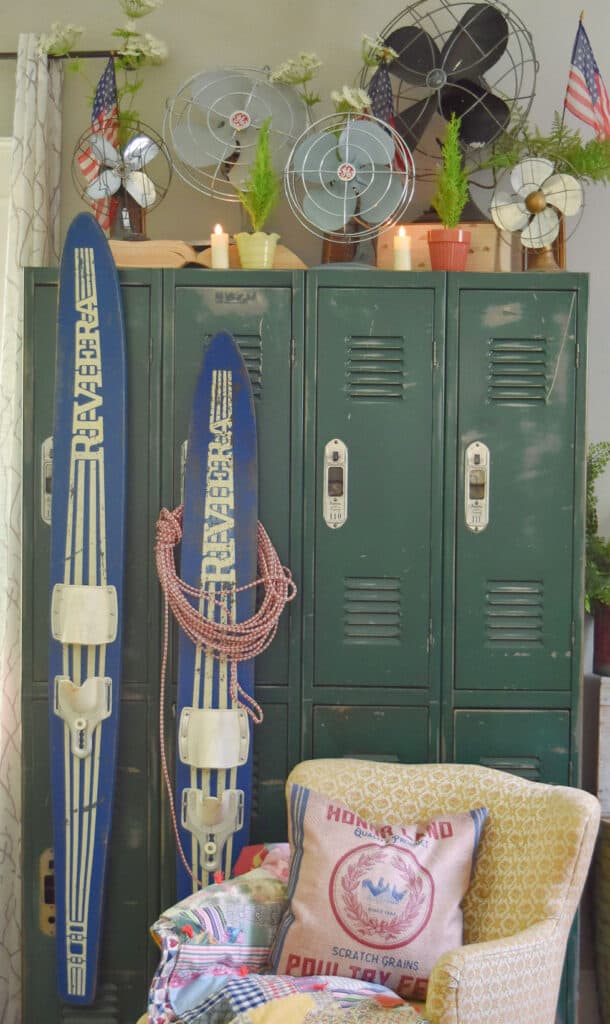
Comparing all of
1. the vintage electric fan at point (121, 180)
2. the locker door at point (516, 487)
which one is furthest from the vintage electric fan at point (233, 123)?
the locker door at point (516, 487)

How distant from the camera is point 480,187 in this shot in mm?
3008

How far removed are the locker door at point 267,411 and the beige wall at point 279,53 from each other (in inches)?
23.1

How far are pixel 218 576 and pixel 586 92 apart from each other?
1.67 meters

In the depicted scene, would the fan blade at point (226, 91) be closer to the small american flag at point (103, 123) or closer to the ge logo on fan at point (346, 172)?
the small american flag at point (103, 123)

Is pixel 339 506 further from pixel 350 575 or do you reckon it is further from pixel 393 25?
pixel 393 25

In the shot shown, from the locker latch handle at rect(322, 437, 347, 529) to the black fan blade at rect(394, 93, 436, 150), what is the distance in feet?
3.28

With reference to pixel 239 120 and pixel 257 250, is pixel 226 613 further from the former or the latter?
pixel 239 120

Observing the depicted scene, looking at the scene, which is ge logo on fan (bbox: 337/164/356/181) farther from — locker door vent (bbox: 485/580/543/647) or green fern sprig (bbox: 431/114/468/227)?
locker door vent (bbox: 485/580/543/647)

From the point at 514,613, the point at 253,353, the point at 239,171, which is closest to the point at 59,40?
the point at 239,171

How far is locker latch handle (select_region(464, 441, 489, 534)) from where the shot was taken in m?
2.55

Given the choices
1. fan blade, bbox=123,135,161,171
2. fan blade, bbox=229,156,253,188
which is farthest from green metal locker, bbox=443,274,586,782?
fan blade, bbox=123,135,161,171

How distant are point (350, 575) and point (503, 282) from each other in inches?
32.9

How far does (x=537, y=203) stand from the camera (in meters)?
2.67

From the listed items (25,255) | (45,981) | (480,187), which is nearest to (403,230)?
(480,187)
